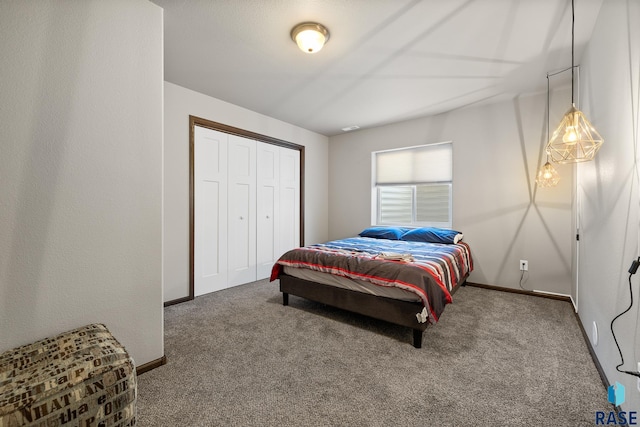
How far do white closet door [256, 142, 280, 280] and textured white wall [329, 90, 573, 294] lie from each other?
213cm

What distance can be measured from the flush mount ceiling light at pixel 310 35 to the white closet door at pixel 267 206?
6.68 feet

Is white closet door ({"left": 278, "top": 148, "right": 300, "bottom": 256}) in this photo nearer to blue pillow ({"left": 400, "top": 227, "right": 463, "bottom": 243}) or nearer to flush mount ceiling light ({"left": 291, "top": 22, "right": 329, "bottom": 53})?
blue pillow ({"left": 400, "top": 227, "right": 463, "bottom": 243})

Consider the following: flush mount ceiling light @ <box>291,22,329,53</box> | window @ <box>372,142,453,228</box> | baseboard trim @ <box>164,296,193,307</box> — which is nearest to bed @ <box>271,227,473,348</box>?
window @ <box>372,142,453,228</box>

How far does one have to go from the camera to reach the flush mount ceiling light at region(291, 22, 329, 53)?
2.00 meters

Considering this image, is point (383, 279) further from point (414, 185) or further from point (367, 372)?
point (414, 185)

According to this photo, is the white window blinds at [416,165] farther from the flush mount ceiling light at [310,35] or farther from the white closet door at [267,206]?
the flush mount ceiling light at [310,35]

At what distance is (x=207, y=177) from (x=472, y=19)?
3047 millimetres

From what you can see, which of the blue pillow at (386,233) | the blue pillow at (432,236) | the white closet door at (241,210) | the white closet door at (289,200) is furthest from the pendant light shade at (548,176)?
the white closet door at (241,210)

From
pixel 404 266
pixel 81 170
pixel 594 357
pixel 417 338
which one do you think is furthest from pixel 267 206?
pixel 594 357

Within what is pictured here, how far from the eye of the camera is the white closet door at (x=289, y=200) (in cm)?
436

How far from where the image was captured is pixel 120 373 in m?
1.20

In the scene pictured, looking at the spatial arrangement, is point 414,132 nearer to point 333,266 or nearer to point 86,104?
point 333,266

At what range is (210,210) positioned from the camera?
134 inches

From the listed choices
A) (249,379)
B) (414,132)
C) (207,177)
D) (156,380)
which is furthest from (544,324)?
(207,177)
